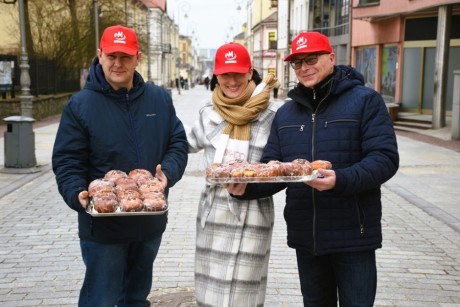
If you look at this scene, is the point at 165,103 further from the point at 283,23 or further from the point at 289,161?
the point at 283,23

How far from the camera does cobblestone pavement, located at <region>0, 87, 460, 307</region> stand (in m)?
5.13

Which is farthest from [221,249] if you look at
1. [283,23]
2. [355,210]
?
[283,23]

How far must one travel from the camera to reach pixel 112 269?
3379 mm

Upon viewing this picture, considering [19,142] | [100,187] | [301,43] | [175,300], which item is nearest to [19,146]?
[19,142]

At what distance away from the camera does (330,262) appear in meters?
3.29

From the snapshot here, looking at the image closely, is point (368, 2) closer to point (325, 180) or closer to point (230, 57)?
point (230, 57)

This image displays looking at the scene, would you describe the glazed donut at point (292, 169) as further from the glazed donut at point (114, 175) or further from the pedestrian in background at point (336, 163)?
the glazed donut at point (114, 175)

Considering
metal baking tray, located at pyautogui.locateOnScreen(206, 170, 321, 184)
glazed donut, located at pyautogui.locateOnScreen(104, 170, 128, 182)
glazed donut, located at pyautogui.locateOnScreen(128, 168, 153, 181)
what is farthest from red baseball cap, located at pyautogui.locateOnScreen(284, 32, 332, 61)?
glazed donut, located at pyautogui.locateOnScreen(104, 170, 128, 182)

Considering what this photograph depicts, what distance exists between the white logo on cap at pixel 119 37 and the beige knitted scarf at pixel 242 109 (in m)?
0.71

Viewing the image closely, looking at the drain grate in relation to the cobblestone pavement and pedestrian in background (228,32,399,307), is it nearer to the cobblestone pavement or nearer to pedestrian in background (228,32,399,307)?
the cobblestone pavement

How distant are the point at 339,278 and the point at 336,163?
66 cm

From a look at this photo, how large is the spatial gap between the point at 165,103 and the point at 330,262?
139cm

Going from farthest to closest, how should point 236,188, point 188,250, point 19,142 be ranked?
1. point 19,142
2. point 188,250
3. point 236,188

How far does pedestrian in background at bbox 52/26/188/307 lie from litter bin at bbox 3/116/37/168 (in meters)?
8.71
